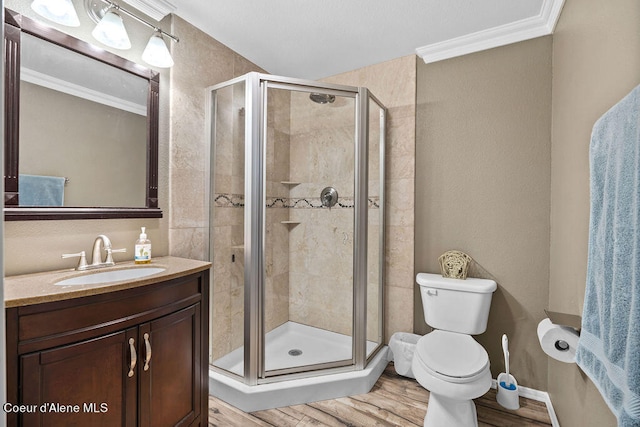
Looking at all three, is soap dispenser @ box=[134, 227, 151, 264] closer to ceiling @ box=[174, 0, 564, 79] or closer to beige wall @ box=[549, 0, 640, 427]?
ceiling @ box=[174, 0, 564, 79]

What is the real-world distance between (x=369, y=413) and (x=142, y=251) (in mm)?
1604

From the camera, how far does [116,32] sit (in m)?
1.49

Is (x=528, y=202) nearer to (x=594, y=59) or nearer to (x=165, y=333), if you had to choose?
(x=594, y=59)

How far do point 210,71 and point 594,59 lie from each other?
2.13 meters

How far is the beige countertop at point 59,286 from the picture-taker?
0.95m

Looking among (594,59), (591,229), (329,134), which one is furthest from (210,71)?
(591,229)

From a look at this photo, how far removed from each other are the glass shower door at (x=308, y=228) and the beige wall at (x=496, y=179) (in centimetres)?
60

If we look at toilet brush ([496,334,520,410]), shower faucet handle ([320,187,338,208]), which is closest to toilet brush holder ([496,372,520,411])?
toilet brush ([496,334,520,410])

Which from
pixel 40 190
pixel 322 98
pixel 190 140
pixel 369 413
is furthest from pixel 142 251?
pixel 369 413

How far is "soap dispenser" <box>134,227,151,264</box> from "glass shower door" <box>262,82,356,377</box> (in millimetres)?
657

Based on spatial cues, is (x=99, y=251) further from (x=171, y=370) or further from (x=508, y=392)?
(x=508, y=392)

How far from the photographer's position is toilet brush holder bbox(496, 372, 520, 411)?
6.04 feet

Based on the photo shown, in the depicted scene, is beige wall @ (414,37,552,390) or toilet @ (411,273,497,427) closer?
toilet @ (411,273,497,427)

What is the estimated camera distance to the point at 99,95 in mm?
1539
